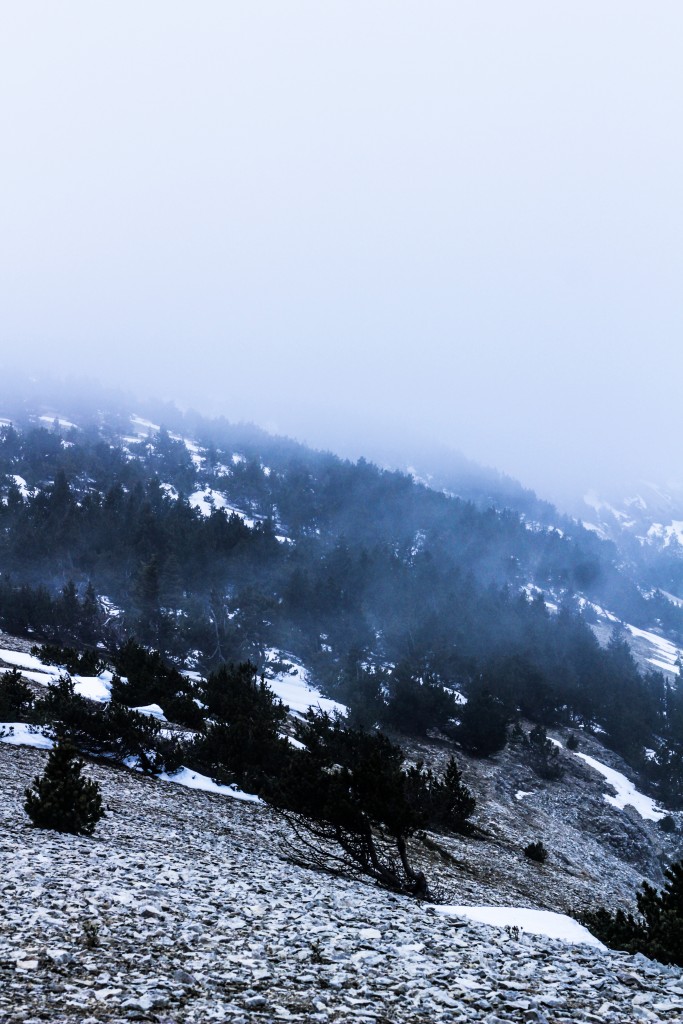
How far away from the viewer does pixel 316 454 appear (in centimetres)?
16425

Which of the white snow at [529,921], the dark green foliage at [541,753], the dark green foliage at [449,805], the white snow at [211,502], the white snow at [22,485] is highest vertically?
the white snow at [529,921]

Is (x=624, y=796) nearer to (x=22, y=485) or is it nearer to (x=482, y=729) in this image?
(x=482, y=729)

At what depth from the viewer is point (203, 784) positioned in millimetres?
22547

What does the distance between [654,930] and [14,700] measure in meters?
20.9

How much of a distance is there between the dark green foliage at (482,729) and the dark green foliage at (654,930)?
3479cm

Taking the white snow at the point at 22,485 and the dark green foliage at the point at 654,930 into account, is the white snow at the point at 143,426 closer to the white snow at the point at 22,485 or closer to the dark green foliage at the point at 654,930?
the white snow at the point at 22,485

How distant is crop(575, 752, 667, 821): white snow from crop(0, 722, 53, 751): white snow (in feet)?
131

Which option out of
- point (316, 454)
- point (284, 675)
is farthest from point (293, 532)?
point (316, 454)

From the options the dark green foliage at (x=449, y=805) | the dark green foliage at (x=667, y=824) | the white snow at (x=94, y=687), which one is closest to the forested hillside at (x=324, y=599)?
the dark green foliage at (x=667, y=824)

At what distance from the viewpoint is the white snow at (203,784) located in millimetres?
22156

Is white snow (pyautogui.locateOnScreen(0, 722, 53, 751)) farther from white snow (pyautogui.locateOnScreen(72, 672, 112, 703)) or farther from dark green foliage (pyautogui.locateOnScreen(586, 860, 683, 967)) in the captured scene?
dark green foliage (pyautogui.locateOnScreen(586, 860, 683, 967))

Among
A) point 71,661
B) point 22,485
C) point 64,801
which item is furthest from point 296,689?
point 22,485

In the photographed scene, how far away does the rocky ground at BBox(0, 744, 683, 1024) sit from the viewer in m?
6.34

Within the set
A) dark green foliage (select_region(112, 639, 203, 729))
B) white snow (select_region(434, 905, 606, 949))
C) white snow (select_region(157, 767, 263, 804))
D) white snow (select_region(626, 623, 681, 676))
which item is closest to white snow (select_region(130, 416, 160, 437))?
white snow (select_region(626, 623, 681, 676))
